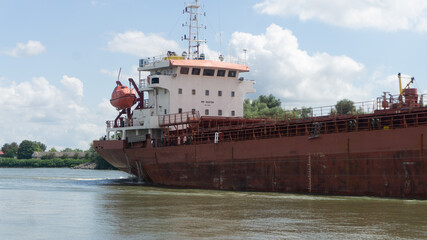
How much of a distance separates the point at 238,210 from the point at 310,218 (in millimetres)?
3385

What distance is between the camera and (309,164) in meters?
28.8

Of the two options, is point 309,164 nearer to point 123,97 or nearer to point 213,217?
point 213,217

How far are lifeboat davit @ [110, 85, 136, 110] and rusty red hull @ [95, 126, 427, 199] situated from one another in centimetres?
558

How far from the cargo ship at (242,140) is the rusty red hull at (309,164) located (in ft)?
0.15

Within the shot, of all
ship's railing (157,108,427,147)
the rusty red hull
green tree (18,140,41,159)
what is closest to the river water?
the rusty red hull

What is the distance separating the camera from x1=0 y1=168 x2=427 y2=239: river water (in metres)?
18.8

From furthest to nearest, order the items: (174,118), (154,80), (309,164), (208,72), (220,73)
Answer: (220,73)
(208,72)
(154,80)
(174,118)
(309,164)

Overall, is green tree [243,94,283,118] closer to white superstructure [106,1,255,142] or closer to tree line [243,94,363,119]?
tree line [243,94,363,119]

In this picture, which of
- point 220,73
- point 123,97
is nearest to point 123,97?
point 123,97

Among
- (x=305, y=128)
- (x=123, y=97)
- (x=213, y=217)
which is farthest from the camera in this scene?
(x=123, y=97)

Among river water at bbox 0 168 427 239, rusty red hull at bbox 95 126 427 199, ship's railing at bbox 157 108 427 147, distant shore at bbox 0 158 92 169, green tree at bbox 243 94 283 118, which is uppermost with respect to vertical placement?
green tree at bbox 243 94 283 118

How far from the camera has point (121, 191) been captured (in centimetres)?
3422

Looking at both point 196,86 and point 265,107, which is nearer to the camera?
point 196,86

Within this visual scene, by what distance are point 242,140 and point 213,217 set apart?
1140 centimetres
